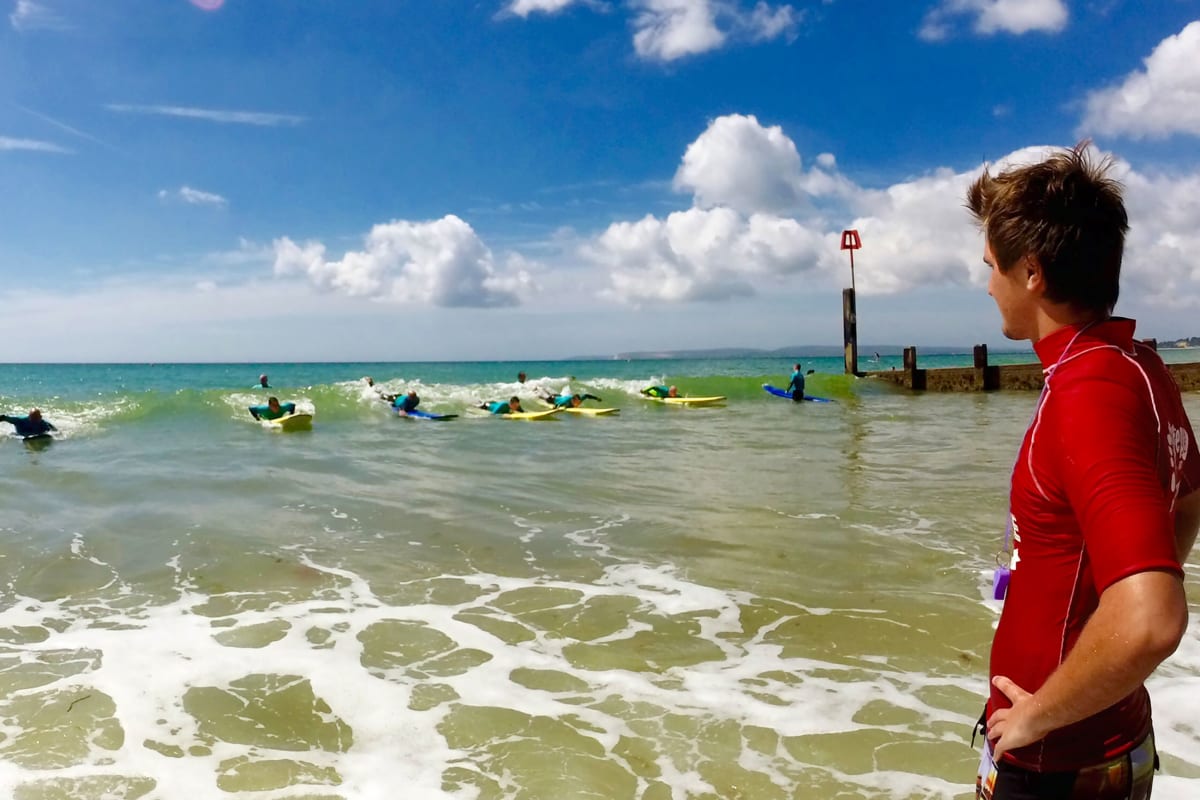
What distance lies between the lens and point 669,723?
4363mm

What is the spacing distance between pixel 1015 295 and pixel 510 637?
471 cm

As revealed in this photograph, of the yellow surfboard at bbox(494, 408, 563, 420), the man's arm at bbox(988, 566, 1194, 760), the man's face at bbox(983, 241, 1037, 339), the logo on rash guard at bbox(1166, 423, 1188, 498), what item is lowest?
the yellow surfboard at bbox(494, 408, 563, 420)

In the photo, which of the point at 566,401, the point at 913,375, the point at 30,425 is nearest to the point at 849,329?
the point at 913,375

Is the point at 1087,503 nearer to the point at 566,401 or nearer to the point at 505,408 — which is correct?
the point at 505,408

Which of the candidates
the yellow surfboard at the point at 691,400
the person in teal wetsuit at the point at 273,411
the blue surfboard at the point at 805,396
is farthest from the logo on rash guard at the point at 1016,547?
the blue surfboard at the point at 805,396

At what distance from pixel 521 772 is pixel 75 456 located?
15.8 meters

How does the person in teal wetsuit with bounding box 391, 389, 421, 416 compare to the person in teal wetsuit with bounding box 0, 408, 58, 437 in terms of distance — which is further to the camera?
the person in teal wetsuit with bounding box 391, 389, 421, 416

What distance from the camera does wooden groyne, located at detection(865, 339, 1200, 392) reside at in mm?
30922

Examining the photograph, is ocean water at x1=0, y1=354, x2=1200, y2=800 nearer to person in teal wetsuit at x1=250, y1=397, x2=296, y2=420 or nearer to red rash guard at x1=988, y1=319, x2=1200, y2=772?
red rash guard at x1=988, y1=319, x2=1200, y2=772

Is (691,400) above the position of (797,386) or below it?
below

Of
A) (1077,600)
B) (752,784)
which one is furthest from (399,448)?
(1077,600)

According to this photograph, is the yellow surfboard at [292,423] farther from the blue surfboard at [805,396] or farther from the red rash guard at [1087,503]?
the red rash guard at [1087,503]

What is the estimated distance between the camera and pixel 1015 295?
1768 millimetres

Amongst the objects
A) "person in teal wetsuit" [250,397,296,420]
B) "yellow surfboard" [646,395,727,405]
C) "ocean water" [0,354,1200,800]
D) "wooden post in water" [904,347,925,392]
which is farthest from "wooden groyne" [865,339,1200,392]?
"person in teal wetsuit" [250,397,296,420]
